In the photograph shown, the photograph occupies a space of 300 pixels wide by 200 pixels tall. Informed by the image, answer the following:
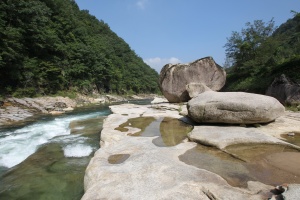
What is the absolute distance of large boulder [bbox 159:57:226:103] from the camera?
67.1 feet

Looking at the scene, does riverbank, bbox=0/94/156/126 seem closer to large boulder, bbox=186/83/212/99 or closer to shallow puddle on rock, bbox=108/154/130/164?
large boulder, bbox=186/83/212/99

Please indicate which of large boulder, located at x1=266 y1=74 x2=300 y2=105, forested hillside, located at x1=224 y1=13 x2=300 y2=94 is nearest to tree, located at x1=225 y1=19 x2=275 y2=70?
forested hillside, located at x1=224 y1=13 x2=300 y2=94

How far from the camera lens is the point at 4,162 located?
836 centimetres

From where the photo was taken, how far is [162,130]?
9477 millimetres

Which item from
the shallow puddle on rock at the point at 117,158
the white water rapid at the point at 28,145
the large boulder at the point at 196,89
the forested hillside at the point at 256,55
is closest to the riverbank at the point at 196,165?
the shallow puddle on rock at the point at 117,158

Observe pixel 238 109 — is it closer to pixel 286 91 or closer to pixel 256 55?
pixel 286 91

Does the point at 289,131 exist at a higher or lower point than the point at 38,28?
lower

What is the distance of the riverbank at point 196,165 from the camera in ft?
13.3

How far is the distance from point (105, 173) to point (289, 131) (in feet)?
23.2

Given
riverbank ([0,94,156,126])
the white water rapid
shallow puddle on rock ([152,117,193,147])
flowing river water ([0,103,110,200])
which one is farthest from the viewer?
riverbank ([0,94,156,126])

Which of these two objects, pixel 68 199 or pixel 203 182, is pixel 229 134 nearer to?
pixel 203 182

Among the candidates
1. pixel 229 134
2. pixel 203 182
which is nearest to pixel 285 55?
pixel 229 134

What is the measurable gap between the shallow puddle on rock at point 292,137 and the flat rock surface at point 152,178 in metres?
3.16

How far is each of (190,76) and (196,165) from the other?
15.8 m
